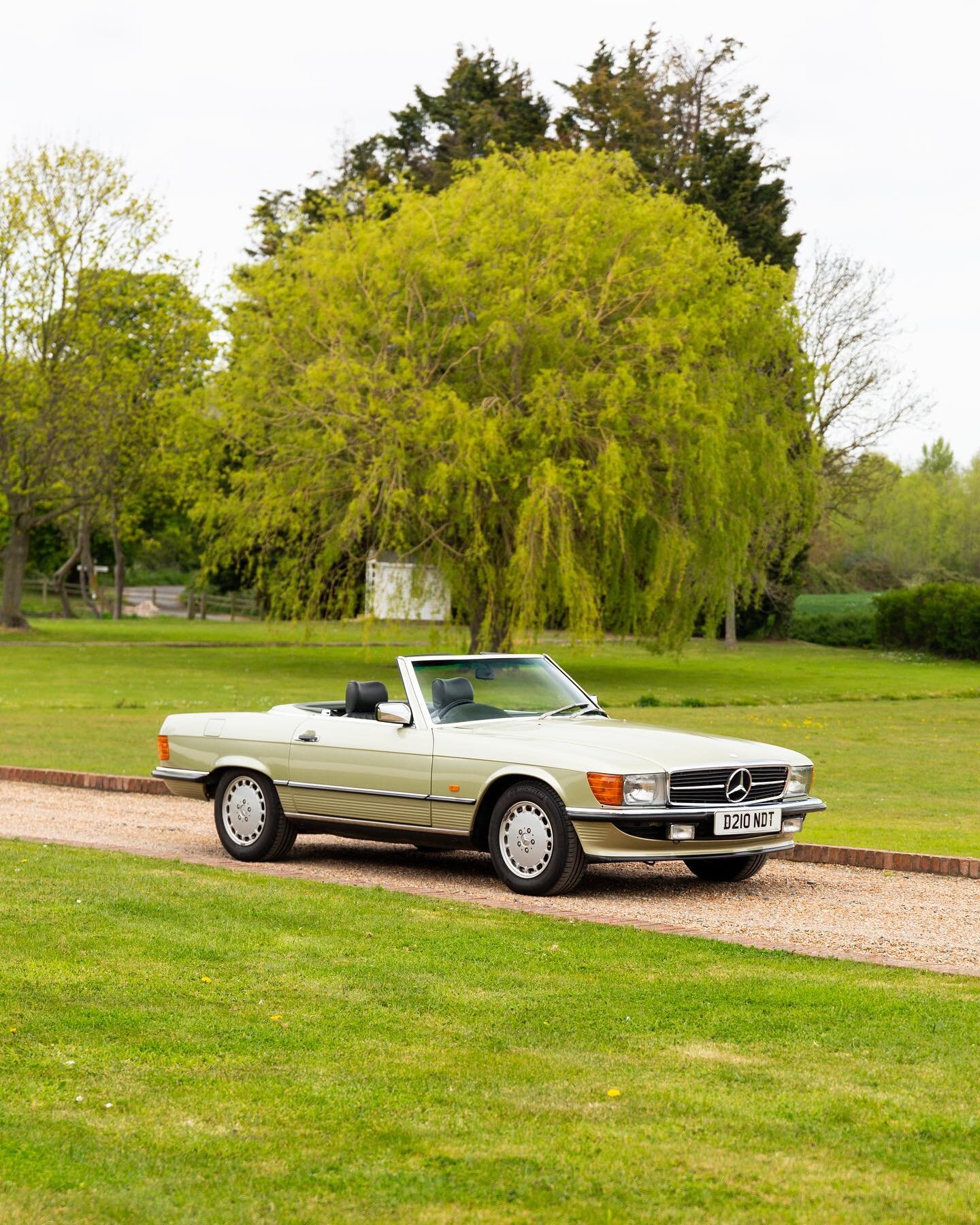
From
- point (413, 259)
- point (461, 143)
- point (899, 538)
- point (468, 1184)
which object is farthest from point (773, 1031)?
point (899, 538)

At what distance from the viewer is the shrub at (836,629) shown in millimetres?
66125

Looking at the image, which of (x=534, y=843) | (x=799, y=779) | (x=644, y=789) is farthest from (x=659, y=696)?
(x=644, y=789)

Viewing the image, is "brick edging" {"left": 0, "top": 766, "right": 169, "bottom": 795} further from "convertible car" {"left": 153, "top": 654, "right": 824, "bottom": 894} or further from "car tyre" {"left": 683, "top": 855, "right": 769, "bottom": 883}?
"car tyre" {"left": 683, "top": 855, "right": 769, "bottom": 883}

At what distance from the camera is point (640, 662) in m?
50.9

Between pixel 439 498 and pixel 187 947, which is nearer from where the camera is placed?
pixel 187 947

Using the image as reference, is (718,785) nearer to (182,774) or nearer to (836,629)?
(182,774)

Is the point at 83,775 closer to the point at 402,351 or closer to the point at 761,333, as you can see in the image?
the point at 402,351

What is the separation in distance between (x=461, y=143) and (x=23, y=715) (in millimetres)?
44365

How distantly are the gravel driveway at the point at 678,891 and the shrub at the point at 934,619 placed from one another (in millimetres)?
47313

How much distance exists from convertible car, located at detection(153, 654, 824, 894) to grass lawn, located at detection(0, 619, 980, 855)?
2758 millimetres

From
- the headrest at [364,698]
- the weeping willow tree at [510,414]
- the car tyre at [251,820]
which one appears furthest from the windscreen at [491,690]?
the weeping willow tree at [510,414]

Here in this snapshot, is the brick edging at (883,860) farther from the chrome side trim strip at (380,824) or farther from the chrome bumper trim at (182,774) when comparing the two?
the chrome side trim strip at (380,824)

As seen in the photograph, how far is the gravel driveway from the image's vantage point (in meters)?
8.98

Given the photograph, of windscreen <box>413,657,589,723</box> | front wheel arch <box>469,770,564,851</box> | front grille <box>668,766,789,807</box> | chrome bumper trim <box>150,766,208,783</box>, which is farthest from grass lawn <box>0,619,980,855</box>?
chrome bumper trim <box>150,766,208,783</box>
